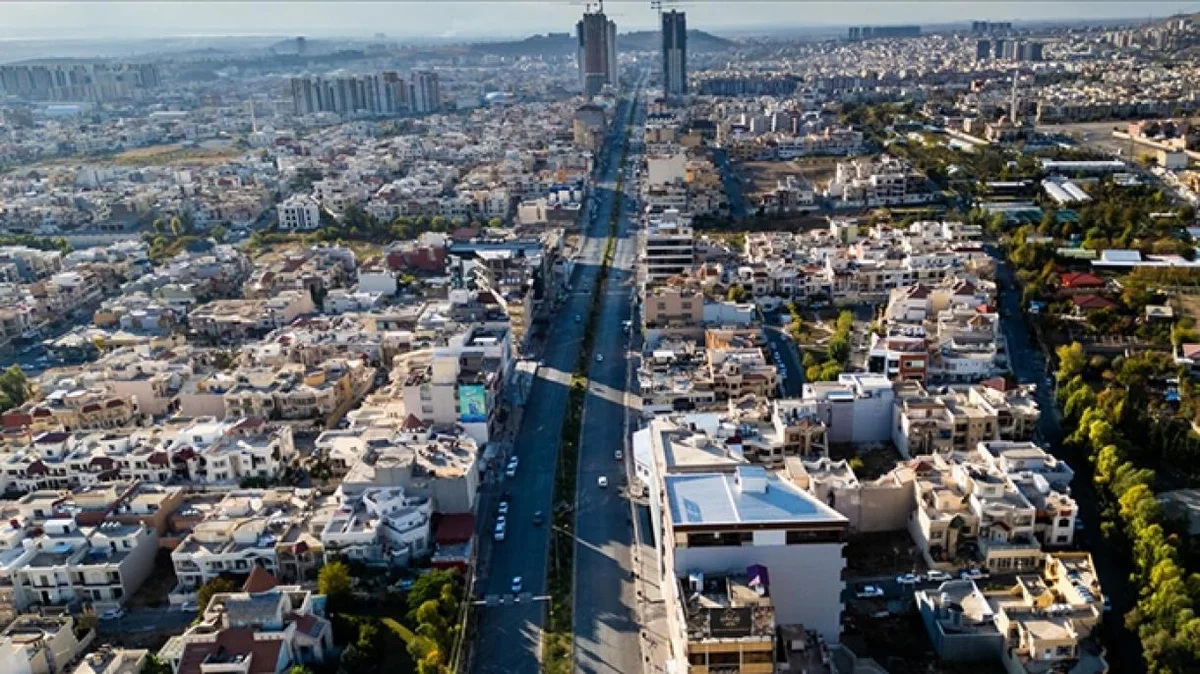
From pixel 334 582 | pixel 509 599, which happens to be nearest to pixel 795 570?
pixel 509 599

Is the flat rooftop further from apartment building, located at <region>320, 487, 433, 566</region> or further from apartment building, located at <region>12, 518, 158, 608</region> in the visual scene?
apartment building, located at <region>12, 518, 158, 608</region>

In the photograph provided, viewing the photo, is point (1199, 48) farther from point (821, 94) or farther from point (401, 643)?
point (401, 643)

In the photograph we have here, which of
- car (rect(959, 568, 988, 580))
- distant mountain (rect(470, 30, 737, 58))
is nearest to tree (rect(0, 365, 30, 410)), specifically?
car (rect(959, 568, 988, 580))

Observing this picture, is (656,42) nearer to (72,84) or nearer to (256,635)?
(72,84)

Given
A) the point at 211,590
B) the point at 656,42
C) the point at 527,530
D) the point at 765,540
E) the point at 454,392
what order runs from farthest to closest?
the point at 656,42, the point at 454,392, the point at 527,530, the point at 211,590, the point at 765,540

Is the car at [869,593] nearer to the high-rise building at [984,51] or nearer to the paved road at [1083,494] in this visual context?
the paved road at [1083,494]

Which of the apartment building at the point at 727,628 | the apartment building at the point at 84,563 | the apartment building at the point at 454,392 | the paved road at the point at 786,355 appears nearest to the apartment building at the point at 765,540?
the apartment building at the point at 727,628

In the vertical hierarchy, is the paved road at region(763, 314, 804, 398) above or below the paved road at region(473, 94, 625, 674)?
above
